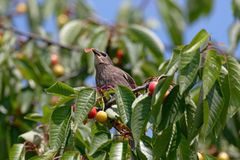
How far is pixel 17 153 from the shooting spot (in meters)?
3.83

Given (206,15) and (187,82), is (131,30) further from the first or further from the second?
(187,82)

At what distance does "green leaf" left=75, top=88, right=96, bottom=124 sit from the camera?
3.40m

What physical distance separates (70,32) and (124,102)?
10.5ft

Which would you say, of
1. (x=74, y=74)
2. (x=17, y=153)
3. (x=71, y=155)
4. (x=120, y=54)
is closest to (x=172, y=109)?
(x=71, y=155)

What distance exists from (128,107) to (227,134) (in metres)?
1.48

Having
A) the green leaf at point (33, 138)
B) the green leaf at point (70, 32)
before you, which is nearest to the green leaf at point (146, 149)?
the green leaf at point (33, 138)

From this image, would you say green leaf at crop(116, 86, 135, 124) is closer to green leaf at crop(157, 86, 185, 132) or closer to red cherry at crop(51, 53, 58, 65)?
green leaf at crop(157, 86, 185, 132)

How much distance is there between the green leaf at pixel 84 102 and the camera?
11.2ft

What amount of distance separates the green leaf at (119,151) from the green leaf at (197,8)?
360 centimetres

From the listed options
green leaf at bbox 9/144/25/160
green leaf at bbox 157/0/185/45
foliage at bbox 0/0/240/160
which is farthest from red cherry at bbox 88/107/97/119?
green leaf at bbox 157/0/185/45

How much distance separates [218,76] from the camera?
333 cm

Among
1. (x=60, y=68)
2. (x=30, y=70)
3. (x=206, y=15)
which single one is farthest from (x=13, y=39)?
(x=206, y=15)

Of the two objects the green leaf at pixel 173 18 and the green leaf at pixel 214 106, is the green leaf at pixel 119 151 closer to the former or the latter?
the green leaf at pixel 214 106

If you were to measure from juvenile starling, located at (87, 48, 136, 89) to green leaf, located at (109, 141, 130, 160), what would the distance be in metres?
1.20
